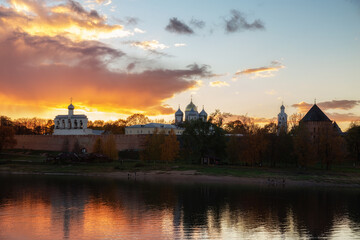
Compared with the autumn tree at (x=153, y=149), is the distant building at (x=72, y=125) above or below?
above

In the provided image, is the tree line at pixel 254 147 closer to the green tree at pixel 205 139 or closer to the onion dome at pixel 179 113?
the green tree at pixel 205 139

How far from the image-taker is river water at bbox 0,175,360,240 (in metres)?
23.5

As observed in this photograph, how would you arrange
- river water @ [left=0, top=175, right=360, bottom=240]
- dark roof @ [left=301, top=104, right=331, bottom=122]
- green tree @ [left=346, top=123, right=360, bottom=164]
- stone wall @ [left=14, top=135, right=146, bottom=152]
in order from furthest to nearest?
stone wall @ [left=14, top=135, right=146, bottom=152]
dark roof @ [left=301, top=104, right=331, bottom=122]
green tree @ [left=346, top=123, right=360, bottom=164]
river water @ [left=0, top=175, right=360, bottom=240]

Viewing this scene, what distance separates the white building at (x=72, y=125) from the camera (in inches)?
3984

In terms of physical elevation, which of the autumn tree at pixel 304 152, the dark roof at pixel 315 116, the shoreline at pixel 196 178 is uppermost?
the dark roof at pixel 315 116

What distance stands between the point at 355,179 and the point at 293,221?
26.9 m

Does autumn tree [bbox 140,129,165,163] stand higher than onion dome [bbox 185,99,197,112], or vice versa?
onion dome [bbox 185,99,197,112]

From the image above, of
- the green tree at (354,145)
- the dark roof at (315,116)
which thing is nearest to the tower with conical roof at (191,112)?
the dark roof at (315,116)

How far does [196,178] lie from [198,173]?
2.15 meters

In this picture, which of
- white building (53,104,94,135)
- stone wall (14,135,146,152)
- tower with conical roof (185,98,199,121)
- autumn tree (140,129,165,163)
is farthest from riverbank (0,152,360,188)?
tower with conical roof (185,98,199,121)

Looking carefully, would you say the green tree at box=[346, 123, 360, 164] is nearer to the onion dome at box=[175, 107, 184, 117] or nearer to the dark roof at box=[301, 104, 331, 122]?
the dark roof at box=[301, 104, 331, 122]

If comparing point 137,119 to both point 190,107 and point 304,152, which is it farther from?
point 304,152

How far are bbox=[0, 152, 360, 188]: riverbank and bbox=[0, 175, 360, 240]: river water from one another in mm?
5073

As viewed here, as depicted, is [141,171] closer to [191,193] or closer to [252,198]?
[191,193]
